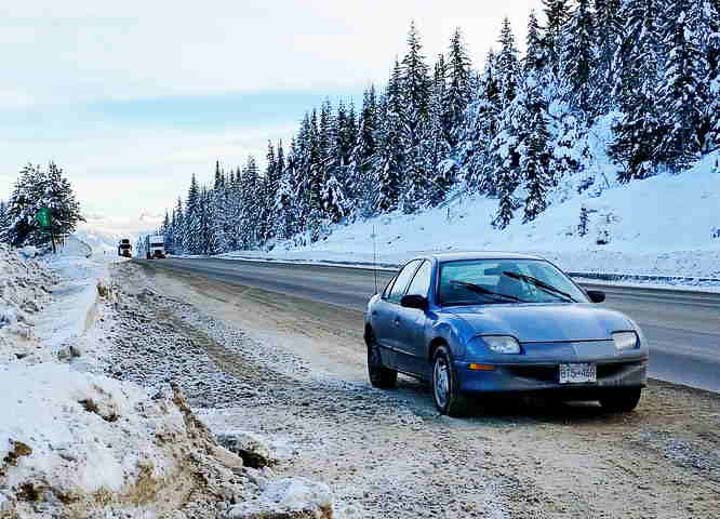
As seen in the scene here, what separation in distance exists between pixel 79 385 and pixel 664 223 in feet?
121

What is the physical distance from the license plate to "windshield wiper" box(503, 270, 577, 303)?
128 cm

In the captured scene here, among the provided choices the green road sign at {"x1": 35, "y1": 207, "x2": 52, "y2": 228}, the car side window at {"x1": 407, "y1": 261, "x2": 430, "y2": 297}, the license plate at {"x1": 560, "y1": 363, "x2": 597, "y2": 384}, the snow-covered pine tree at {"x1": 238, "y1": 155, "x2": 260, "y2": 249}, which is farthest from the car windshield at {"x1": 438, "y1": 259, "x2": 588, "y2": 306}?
the snow-covered pine tree at {"x1": 238, "y1": 155, "x2": 260, "y2": 249}

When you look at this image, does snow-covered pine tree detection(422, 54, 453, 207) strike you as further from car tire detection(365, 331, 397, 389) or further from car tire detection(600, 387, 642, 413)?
car tire detection(600, 387, 642, 413)

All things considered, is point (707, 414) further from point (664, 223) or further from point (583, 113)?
point (583, 113)

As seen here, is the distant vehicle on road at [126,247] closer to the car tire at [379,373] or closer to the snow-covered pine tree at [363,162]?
the snow-covered pine tree at [363,162]

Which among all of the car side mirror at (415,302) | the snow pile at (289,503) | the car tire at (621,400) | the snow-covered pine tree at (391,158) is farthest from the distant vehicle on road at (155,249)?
the snow pile at (289,503)

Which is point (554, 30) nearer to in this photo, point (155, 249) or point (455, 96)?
point (455, 96)

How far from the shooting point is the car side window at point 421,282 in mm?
8422

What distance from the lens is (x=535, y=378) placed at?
22.8ft

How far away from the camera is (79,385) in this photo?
176 inches

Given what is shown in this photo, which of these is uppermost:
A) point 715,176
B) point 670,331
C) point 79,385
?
point 715,176

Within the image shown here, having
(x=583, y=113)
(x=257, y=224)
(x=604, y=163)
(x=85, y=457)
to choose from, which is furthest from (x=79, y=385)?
(x=257, y=224)

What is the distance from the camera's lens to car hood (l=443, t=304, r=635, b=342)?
7.07 m

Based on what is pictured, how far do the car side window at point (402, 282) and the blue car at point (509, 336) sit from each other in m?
0.20
